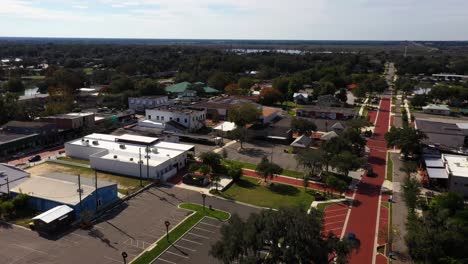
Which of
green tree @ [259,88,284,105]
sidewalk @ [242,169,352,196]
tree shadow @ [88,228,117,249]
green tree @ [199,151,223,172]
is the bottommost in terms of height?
tree shadow @ [88,228,117,249]

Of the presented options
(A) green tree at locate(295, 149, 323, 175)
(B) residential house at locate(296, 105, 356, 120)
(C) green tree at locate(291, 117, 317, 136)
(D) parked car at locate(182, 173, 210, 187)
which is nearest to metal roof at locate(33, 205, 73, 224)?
(D) parked car at locate(182, 173, 210, 187)

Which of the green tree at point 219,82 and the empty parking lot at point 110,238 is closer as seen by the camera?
the empty parking lot at point 110,238

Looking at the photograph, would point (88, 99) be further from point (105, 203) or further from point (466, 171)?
point (466, 171)

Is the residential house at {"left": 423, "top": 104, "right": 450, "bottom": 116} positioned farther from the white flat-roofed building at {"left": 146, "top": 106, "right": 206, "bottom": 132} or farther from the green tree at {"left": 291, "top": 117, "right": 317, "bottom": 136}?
the white flat-roofed building at {"left": 146, "top": 106, "right": 206, "bottom": 132}

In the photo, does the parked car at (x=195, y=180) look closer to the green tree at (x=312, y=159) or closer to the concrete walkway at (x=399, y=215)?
the green tree at (x=312, y=159)

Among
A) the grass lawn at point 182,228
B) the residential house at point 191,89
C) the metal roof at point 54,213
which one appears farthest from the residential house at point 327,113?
the metal roof at point 54,213

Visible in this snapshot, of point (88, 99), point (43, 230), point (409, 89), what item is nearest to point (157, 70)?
point (88, 99)
